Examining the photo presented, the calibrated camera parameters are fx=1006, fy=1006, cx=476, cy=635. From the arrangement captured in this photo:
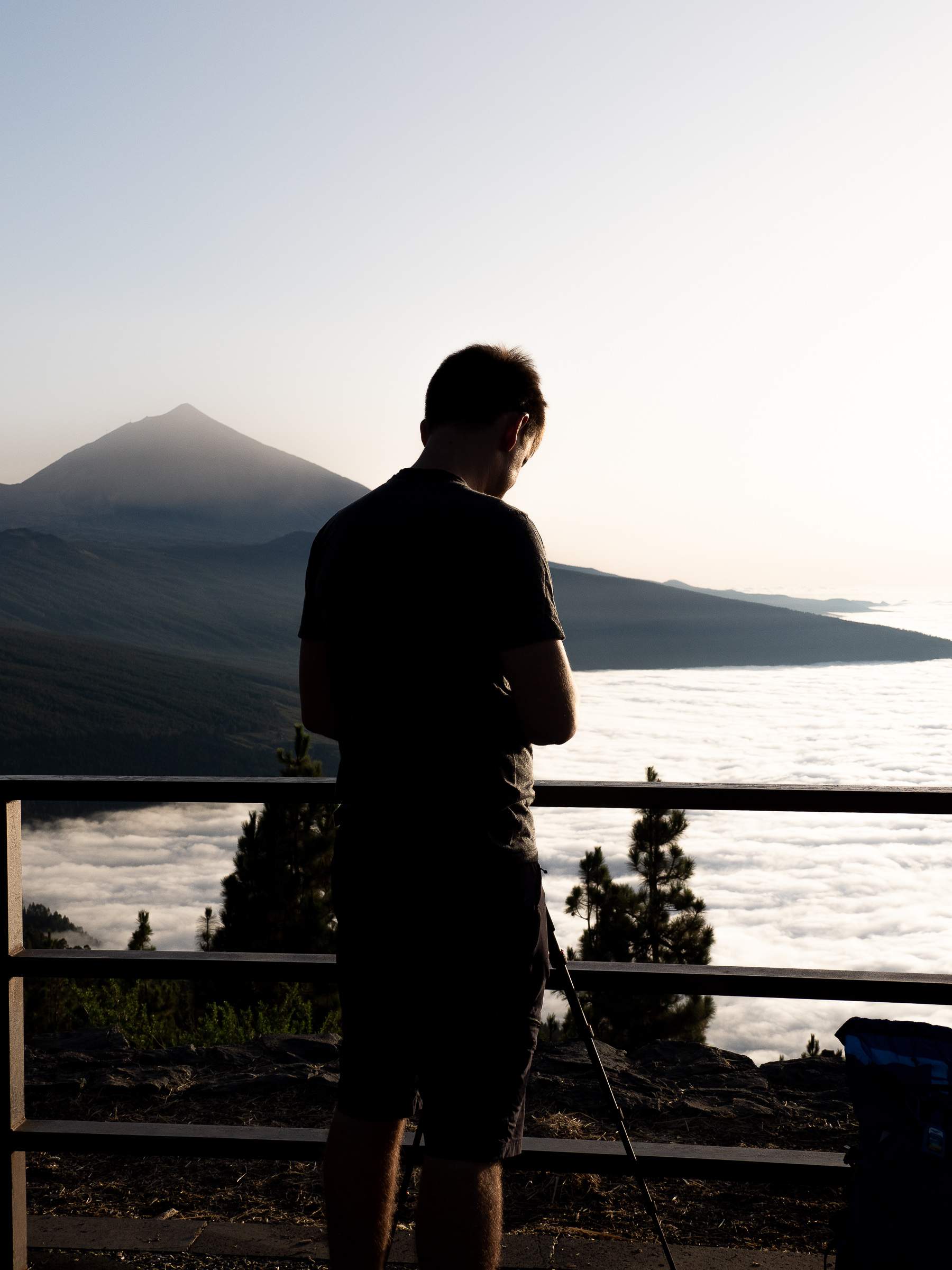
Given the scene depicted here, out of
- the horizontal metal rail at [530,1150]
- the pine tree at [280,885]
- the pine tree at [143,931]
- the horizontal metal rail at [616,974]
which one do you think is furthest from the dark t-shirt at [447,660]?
the pine tree at [280,885]

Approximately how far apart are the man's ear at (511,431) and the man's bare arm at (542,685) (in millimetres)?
363

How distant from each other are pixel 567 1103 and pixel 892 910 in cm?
10335

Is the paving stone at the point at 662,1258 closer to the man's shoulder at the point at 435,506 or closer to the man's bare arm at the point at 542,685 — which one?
the man's bare arm at the point at 542,685

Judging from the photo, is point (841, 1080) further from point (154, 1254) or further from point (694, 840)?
point (694, 840)

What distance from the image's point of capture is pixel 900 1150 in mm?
1708

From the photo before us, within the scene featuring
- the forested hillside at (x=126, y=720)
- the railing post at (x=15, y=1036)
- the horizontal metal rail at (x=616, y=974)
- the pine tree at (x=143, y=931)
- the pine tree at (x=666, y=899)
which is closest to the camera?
the horizontal metal rail at (x=616, y=974)

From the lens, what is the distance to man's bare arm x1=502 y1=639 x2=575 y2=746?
1.43 metres

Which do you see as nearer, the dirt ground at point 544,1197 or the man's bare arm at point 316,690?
the man's bare arm at point 316,690

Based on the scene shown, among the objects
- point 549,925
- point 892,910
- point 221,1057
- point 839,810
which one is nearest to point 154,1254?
point 549,925

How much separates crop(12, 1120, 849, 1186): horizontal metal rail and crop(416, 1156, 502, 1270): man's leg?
53 cm

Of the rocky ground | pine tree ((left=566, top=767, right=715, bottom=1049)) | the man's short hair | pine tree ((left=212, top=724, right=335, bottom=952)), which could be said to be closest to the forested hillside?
pine tree ((left=212, top=724, right=335, bottom=952))

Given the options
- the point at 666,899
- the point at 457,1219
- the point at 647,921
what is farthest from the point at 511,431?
the point at 666,899

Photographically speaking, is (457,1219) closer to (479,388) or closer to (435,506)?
(435,506)

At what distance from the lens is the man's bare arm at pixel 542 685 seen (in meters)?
1.43
